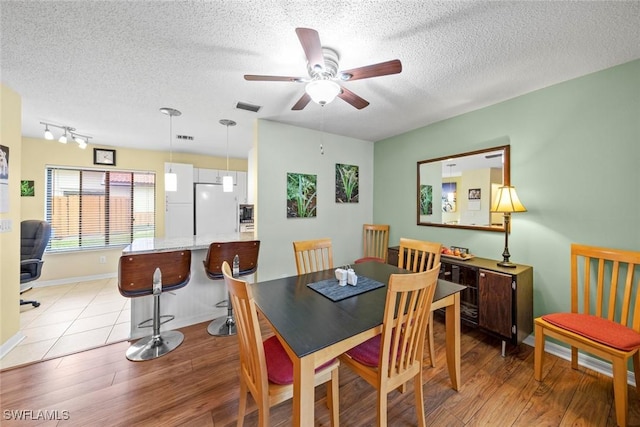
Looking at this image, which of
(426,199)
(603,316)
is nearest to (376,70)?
(426,199)

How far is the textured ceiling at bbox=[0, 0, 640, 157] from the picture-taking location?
1337 mm

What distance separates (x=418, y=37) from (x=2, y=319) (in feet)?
13.8

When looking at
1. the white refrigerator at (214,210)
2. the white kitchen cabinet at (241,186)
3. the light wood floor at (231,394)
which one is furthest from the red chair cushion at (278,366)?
the white kitchen cabinet at (241,186)

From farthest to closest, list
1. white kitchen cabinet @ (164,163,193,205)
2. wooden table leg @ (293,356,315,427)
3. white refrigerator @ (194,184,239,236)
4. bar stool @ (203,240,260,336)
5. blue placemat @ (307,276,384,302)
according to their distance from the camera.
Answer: white refrigerator @ (194,184,239,236) → white kitchen cabinet @ (164,163,193,205) → bar stool @ (203,240,260,336) → blue placemat @ (307,276,384,302) → wooden table leg @ (293,356,315,427)

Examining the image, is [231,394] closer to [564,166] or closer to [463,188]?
[463,188]

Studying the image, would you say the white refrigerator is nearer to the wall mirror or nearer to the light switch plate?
the light switch plate

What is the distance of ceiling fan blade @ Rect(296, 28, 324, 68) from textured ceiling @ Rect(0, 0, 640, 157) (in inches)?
10.2

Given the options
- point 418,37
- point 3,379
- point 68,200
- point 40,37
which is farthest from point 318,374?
point 68,200

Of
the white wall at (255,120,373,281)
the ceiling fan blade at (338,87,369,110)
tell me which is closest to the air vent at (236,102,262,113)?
the white wall at (255,120,373,281)

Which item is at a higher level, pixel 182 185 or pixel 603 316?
pixel 182 185

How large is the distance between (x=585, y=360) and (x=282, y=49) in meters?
3.50

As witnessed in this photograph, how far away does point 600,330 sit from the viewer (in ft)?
5.24

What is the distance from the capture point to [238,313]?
117 centimetres

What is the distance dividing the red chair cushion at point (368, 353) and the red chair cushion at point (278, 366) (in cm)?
19
